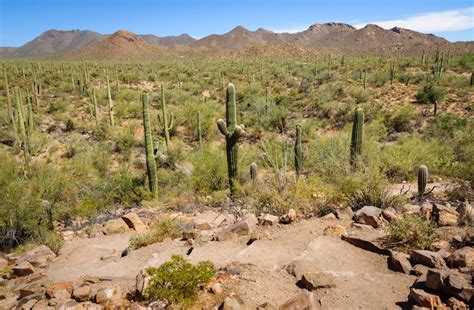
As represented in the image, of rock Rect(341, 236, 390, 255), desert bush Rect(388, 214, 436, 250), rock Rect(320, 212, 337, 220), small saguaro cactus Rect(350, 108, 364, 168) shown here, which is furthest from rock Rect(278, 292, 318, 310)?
small saguaro cactus Rect(350, 108, 364, 168)

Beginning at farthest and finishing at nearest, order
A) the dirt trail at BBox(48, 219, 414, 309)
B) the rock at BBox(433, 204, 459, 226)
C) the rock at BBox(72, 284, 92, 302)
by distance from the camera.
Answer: the rock at BBox(433, 204, 459, 226) < the rock at BBox(72, 284, 92, 302) < the dirt trail at BBox(48, 219, 414, 309)

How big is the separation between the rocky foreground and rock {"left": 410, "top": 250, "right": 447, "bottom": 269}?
0.01 m

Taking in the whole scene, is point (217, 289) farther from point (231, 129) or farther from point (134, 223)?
point (231, 129)

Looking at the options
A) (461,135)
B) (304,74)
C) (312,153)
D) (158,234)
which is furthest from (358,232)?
(304,74)

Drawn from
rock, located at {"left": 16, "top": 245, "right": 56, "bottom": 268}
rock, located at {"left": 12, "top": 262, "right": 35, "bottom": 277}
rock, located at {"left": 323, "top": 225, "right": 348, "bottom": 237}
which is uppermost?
rock, located at {"left": 323, "top": 225, "right": 348, "bottom": 237}

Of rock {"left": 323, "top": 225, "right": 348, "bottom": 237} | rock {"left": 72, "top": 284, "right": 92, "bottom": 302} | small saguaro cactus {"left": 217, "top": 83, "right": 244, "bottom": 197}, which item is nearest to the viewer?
rock {"left": 72, "top": 284, "right": 92, "bottom": 302}

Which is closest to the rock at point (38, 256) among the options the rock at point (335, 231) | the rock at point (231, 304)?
the rock at point (231, 304)

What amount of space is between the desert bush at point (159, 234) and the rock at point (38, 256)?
69.1 inches

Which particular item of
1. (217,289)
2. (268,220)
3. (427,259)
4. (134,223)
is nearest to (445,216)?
(427,259)

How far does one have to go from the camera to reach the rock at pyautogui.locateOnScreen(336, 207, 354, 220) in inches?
293

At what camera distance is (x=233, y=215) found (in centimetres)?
934

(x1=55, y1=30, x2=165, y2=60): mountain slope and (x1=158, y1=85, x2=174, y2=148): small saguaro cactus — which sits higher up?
(x1=55, y1=30, x2=165, y2=60): mountain slope

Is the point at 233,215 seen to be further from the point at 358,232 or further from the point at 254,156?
the point at 254,156

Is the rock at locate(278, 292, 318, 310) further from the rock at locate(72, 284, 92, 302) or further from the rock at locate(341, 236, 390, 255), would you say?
the rock at locate(72, 284, 92, 302)
